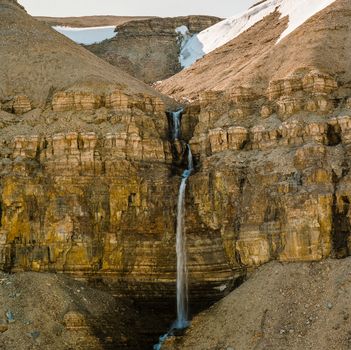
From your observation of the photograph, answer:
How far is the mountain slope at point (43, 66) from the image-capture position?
59.8 metres

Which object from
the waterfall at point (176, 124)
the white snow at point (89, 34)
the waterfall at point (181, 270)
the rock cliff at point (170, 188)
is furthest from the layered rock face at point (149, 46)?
the waterfall at point (181, 270)

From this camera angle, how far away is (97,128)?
54.5m

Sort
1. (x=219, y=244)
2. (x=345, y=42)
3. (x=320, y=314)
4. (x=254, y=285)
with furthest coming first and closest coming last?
(x=345, y=42) < (x=219, y=244) < (x=254, y=285) < (x=320, y=314)

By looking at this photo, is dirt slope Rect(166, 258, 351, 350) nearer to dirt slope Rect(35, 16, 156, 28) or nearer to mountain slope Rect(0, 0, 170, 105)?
mountain slope Rect(0, 0, 170, 105)

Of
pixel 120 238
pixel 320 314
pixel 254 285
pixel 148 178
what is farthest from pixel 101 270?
pixel 320 314

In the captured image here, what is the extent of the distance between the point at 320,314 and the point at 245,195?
1036cm

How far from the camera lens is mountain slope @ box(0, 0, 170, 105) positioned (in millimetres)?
59844

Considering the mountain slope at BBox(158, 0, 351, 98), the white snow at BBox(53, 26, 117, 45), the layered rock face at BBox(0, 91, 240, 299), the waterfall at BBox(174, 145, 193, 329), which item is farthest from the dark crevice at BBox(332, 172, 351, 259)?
the white snow at BBox(53, 26, 117, 45)

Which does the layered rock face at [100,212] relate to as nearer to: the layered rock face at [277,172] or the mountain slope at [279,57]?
the layered rock face at [277,172]

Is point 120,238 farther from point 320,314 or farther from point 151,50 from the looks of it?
point 151,50

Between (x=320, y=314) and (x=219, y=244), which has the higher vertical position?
(x=219, y=244)

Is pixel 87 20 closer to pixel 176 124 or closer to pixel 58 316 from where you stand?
pixel 176 124

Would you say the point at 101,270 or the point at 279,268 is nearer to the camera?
the point at 279,268

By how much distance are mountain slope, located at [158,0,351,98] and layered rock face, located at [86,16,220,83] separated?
100 feet
